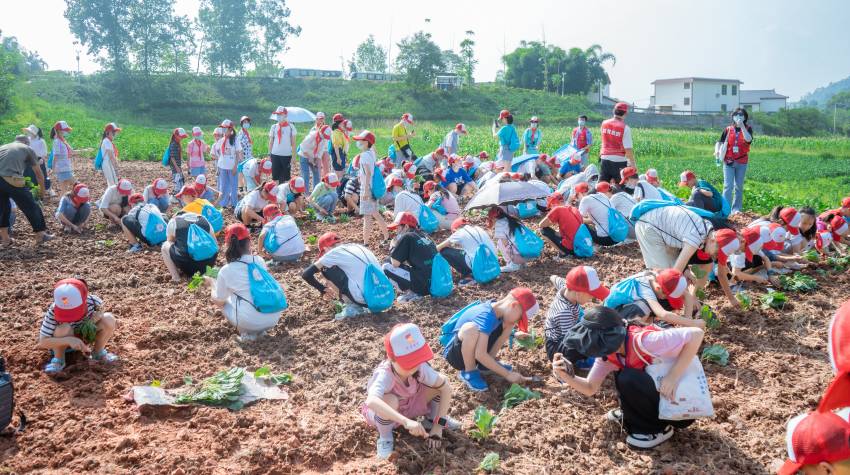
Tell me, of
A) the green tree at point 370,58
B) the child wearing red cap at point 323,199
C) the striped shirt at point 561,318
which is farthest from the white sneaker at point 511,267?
the green tree at point 370,58

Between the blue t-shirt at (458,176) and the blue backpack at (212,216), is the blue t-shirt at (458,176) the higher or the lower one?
the higher one

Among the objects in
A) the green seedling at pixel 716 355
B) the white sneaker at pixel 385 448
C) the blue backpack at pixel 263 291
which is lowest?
the white sneaker at pixel 385 448

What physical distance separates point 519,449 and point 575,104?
180 ft

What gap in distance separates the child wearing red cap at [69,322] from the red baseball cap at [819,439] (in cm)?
530

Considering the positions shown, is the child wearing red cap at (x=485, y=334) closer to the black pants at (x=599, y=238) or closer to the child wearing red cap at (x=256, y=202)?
the black pants at (x=599, y=238)

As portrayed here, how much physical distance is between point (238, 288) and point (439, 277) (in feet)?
7.52

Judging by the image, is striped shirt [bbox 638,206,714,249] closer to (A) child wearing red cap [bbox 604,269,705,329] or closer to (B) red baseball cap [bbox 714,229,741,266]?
(B) red baseball cap [bbox 714,229,741,266]

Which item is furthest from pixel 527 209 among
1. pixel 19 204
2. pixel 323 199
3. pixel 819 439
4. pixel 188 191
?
pixel 819 439

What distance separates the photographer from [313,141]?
13594 mm

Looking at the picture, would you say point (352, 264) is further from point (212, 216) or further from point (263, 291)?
point (212, 216)

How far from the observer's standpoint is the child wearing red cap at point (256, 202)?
1041 centimetres

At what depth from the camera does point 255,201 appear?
10.5 meters

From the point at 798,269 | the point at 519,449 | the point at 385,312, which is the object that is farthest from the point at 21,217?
the point at 798,269

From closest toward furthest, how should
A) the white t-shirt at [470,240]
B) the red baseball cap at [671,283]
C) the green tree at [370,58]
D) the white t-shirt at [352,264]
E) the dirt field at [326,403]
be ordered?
1. the dirt field at [326,403]
2. the red baseball cap at [671,283]
3. the white t-shirt at [352,264]
4. the white t-shirt at [470,240]
5. the green tree at [370,58]
